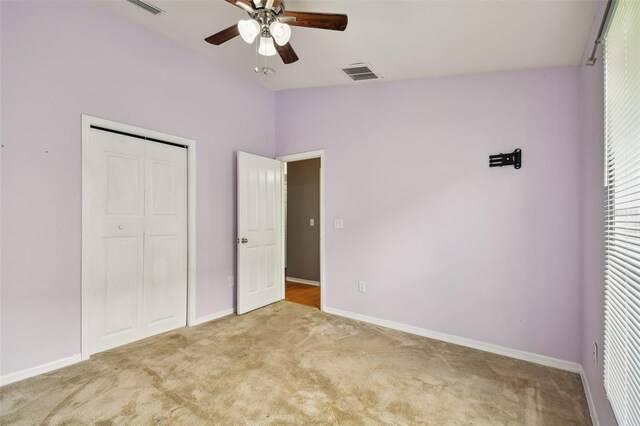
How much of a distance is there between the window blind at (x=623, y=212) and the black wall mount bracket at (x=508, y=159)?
1140mm

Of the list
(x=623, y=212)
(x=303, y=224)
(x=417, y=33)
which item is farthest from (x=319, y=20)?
(x=303, y=224)

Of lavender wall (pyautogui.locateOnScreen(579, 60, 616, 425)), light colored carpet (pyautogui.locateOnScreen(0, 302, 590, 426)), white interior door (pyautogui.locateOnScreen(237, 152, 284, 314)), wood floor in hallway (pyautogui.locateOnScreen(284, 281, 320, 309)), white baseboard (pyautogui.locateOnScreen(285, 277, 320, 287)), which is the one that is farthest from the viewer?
white baseboard (pyautogui.locateOnScreen(285, 277, 320, 287))

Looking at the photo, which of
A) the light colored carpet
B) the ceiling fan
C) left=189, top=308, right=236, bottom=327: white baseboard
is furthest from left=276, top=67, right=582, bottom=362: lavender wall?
the ceiling fan

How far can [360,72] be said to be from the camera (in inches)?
136

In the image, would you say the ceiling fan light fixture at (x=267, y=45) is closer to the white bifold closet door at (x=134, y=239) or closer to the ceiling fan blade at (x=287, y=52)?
the ceiling fan blade at (x=287, y=52)

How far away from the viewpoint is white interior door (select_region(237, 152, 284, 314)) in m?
3.93

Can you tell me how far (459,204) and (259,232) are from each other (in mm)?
2430

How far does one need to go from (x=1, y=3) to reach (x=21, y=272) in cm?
193

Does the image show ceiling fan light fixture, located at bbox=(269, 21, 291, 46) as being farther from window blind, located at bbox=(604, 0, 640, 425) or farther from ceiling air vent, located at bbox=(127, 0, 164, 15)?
window blind, located at bbox=(604, 0, 640, 425)

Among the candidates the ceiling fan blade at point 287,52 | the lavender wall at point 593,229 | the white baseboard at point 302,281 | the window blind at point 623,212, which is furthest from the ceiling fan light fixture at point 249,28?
the white baseboard at point 302,281

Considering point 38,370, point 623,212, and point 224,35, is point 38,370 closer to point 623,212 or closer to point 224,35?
point 224,35

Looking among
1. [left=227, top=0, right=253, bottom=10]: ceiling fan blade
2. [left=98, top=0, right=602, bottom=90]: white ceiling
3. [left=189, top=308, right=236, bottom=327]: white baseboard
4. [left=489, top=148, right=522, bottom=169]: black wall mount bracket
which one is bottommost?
[left=189, top=308, right=236, bottom=327]: white baseboard

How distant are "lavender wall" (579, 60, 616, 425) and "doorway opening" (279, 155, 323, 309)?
3669 millimetres

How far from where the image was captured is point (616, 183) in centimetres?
152
